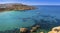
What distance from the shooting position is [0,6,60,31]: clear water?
2.04 m

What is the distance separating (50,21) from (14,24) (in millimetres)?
654

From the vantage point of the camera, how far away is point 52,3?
2.09 meters

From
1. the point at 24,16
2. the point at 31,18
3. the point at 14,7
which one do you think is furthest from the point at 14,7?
the point at 31,18

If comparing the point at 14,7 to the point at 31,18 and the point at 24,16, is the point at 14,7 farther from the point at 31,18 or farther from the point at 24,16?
the point at 31,18

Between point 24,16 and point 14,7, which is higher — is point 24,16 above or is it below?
below

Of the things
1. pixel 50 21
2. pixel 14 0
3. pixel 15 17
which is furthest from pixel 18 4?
pixel 50 21

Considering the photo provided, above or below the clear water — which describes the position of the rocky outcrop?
above

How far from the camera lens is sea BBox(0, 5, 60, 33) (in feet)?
6.70

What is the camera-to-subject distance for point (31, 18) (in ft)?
6.80

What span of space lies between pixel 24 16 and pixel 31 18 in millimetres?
133

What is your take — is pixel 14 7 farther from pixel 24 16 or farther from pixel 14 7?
pixel 24 16

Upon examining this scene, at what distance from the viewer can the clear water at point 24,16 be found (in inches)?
80.4

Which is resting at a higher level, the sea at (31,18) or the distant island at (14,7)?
the distant island at (14,7)

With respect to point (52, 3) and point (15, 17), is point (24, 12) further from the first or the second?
point (52, 3)
